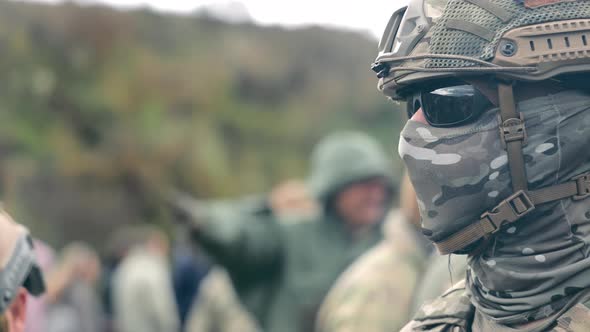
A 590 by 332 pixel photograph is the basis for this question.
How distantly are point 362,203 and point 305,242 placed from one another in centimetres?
51

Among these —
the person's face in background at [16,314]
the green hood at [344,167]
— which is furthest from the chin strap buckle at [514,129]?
the green hood at [344,167]

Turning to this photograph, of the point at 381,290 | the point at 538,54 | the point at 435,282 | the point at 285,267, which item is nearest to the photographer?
the point at 538,54

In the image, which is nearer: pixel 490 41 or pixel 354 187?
pixel 490 41

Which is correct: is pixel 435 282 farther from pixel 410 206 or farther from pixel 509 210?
pixel 509 210

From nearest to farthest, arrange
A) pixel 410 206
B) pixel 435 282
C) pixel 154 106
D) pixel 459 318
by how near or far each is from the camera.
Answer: pixel 459 318 → pixel 435 282 → pixel 410 206 → pixel 154 106

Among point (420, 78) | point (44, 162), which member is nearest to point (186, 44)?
point (44, 162)

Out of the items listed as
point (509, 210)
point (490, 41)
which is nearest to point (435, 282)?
point (509, 210)

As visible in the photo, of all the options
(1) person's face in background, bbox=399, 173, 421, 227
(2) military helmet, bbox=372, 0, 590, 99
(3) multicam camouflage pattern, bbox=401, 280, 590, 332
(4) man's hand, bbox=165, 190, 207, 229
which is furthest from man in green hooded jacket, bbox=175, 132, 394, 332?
(2) military helmet, bbox=372, 0, 590, 99

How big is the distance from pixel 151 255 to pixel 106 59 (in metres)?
18.3

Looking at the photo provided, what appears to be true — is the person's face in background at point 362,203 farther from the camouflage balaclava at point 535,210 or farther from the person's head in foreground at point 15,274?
the camouflage balaclava at point 535,210

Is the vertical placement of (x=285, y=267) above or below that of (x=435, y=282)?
below

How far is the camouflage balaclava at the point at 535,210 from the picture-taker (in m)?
2.88

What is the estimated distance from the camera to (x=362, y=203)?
24.4 feet

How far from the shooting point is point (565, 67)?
2.86 metres
